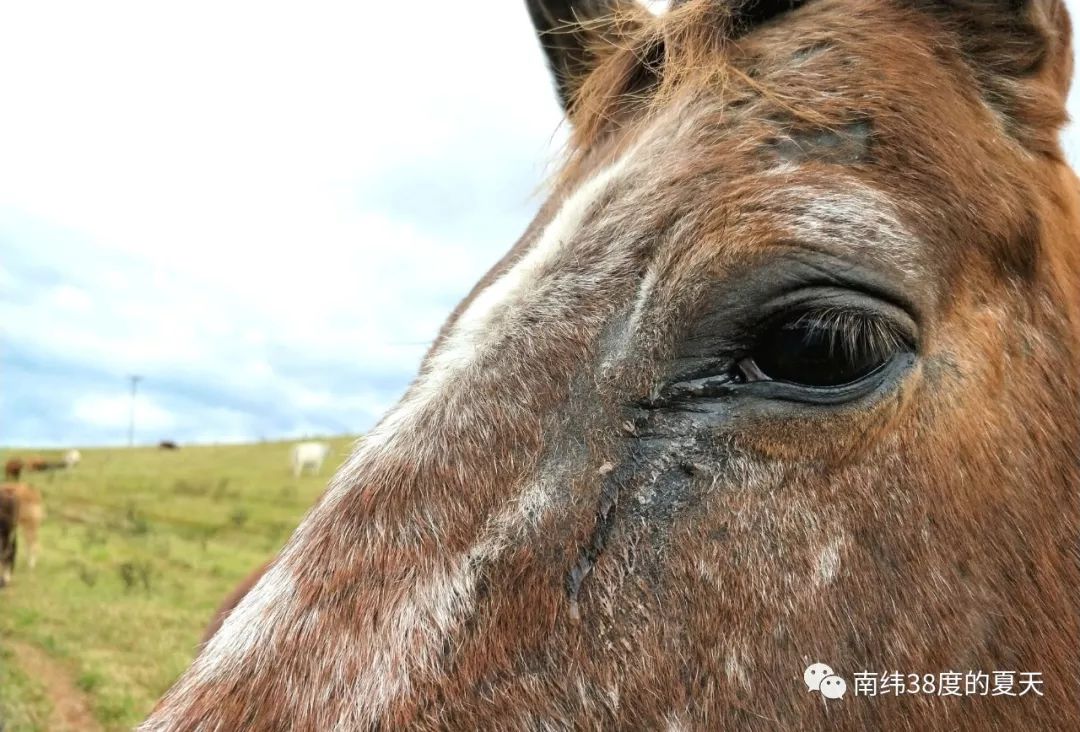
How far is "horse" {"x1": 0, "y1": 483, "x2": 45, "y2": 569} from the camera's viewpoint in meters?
17.1

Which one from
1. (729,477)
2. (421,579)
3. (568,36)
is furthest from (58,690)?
(729,477)

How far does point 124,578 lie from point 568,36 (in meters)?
16.4

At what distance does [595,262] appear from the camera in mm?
1797

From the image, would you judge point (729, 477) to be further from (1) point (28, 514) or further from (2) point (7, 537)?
(1) point (28, 514)

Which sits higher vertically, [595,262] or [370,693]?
[595,262]

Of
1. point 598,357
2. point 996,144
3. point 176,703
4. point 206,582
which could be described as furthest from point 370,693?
point 206,582

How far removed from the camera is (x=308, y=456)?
37.8m

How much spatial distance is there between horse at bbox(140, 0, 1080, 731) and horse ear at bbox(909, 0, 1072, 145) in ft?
0.80

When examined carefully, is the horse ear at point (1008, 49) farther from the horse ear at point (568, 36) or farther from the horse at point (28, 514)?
the horse at point (28, 514)

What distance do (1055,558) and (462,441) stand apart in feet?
4.63

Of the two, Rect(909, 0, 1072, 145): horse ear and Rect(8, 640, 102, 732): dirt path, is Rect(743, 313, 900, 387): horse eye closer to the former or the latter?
Rect(909, 0, 1072, 145): horse ear

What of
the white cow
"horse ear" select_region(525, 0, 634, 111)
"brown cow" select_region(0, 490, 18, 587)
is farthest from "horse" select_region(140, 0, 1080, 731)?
the white cow

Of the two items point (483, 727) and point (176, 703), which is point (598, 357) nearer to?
point (483, 727)

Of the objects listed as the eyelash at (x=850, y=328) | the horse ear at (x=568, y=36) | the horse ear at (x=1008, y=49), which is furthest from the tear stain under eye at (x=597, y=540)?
the horse ear at (x=568, y=36)
